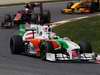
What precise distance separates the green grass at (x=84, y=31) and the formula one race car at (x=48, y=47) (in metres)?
1.79

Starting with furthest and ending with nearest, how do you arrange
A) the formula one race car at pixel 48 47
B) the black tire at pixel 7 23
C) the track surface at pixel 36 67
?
the black tire at pixel 7 23, the formula one race car at pixel 48 47, the track surface at pixel 36 67

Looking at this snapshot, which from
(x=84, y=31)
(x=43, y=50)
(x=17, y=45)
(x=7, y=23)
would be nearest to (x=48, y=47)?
(x=43, y=50)

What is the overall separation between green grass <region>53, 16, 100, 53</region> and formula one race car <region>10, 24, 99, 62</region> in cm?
179

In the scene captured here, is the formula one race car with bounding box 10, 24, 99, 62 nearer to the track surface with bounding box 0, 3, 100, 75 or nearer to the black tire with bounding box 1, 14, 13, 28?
the track surface with bounding box 0, 3, 100, 75

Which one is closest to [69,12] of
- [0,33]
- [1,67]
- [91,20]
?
Answer: [91,20]

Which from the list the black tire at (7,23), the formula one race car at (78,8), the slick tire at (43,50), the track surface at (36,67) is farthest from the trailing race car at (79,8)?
the slick tire at (43,50)

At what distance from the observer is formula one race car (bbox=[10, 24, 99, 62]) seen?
1503 centimetres

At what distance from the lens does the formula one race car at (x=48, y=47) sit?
49.3 ft

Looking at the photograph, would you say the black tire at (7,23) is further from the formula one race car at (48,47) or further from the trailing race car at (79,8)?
the formula one race car at (48,47)

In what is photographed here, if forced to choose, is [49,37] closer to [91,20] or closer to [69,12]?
[91,20]

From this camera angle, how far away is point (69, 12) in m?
35.3

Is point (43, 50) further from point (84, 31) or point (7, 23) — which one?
point (7, 23)

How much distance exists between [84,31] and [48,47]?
710 cm

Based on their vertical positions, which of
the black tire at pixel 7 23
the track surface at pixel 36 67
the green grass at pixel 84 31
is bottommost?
the black tire at pixel 7 23
